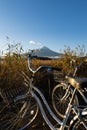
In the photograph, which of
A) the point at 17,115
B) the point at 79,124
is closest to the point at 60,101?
the point at 17,115

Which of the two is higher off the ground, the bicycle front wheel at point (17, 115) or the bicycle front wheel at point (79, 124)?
the bicycle front wheel at point (79, 124)

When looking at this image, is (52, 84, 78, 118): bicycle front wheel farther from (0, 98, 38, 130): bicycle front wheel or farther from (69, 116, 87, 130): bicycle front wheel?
(69, 116, 87, 130): bicycle front wheel

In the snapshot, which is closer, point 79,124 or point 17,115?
point 79,124

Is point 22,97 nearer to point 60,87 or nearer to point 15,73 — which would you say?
point 60,87

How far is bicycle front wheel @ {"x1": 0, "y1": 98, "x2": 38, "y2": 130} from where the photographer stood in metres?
4.85

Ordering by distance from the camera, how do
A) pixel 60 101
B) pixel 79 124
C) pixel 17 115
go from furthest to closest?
1. pixel 60 101
2. pixel 17 115
3. pixel 79 124

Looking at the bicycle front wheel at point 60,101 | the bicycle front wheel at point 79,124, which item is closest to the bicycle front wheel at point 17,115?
the bicycle front wheel at point 60,101

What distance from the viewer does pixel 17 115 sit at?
4922 millimetres

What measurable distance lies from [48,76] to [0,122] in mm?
2977

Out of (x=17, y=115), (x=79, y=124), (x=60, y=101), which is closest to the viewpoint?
(x=79, y=124)

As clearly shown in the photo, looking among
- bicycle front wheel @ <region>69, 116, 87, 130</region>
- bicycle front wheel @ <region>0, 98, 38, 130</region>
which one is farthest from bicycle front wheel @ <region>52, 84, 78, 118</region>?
bicycle front wheel @ <region>69, 116, 87, 130</region>

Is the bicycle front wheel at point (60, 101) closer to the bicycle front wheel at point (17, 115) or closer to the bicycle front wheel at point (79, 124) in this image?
the bicycle front wheel at point (17, 115)

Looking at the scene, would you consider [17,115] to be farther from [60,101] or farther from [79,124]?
[79,124]

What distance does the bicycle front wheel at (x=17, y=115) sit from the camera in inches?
191
